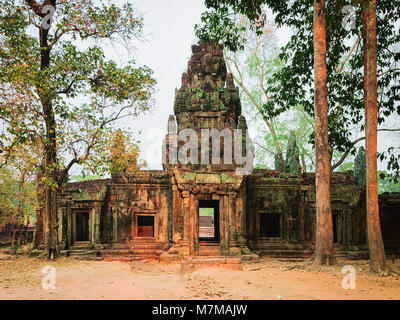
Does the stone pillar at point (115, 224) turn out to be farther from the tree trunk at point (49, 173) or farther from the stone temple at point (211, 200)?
the tree trunk at point (49, 173)

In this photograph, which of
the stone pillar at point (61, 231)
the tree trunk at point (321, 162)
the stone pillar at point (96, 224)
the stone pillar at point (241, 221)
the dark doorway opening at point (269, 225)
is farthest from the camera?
the dark doorway opening at point (269, 225)

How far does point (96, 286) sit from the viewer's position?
8.52 metres

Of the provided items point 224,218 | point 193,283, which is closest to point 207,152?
point 224,218

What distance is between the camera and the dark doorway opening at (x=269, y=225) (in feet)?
51.6

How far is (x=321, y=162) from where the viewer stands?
35.5 feet

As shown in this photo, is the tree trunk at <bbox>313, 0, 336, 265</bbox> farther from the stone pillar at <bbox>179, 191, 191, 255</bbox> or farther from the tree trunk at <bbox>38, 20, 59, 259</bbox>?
the tree trunk at <bbox>38, 20, 59, 259</bbox>

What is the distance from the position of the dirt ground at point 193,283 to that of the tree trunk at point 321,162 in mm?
655

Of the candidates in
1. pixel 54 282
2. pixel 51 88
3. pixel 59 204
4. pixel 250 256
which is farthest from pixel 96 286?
pixel 59 204

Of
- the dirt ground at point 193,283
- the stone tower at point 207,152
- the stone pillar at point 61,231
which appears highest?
the stone tower at point 207,152

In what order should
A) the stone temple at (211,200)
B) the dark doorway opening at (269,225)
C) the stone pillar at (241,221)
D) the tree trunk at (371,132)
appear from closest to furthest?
the tree trunk at (371,132)
the stone pillar at (241,221)
the stone temple at (211,200)
the dark doorway opening at (269,225)

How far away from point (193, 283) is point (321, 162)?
5.36 m

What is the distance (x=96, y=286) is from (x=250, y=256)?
5.99 m

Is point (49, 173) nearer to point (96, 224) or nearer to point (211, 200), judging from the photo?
point (96, 224)

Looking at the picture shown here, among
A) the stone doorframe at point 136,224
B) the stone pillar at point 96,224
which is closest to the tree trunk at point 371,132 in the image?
the stone doorframe at point 136,224
